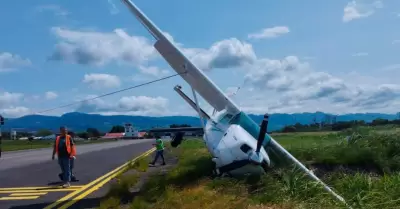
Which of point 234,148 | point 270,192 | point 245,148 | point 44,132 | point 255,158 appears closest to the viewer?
point 270,192

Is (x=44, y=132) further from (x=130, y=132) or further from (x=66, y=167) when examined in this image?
(x=66, y=167)

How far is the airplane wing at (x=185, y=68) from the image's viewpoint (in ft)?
40.8

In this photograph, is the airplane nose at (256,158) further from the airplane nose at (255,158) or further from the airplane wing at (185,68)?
the airplane wing at (185,68)

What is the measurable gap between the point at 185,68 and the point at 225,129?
198cm

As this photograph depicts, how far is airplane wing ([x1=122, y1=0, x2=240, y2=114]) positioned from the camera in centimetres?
1245

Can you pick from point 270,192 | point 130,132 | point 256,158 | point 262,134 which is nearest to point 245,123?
point 262,134

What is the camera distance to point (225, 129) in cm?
1300

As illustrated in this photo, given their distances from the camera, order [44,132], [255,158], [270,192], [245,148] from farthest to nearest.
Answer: [44,132] → [245,148] → [255,158] → [270,192]

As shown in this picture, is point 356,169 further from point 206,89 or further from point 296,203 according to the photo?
point 296,203

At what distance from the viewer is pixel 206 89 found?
1336cm

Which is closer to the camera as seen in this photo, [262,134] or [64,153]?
[262,134]

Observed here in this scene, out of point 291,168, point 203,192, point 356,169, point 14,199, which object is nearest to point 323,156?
point 356,169

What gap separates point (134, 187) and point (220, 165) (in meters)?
2.73

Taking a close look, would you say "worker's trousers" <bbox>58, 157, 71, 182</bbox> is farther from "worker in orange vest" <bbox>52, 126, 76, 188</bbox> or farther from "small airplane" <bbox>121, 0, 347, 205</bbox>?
"small airplane" <bbox>121, 0, 347, 205</bbox>
